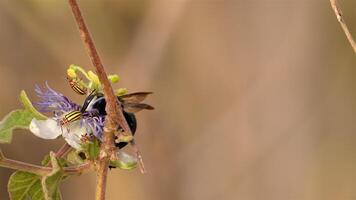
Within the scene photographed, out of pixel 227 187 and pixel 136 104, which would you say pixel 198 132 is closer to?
pixel 227 187

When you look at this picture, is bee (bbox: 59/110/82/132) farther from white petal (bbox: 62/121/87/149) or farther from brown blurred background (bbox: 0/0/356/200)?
brown blurred background (bbox: 0/0/356/200)

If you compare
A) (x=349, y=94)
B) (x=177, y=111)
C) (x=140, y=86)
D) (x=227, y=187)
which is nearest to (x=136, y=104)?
(x=140, y=86)

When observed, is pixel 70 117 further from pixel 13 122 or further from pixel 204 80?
pixel 204 80

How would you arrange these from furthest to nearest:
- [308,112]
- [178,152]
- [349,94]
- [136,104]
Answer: [349,94]
[308,112]
[178,152]
[136,104]

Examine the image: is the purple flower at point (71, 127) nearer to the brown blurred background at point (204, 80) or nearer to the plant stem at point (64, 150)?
the plant stem at point (64, 150)

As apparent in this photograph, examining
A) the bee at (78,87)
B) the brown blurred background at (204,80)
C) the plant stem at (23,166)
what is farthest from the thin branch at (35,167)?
the brown blurred background at (204,80)

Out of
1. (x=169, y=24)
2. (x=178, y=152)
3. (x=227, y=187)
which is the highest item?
(x=169, y=24)
